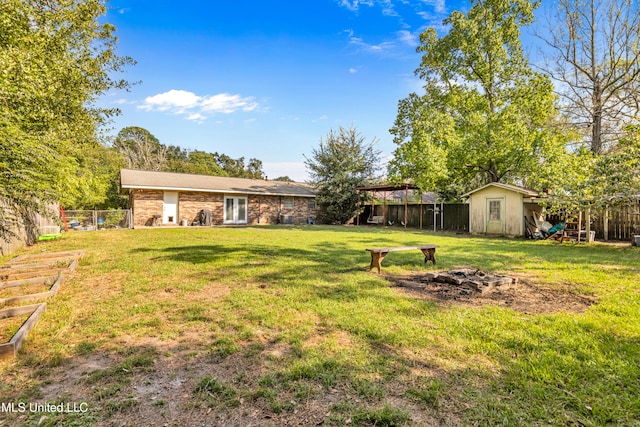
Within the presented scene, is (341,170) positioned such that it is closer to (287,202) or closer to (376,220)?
(376,220)

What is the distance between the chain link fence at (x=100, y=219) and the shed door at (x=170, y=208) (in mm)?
1827

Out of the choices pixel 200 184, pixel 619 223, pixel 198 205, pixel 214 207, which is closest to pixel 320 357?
pixel 619 223

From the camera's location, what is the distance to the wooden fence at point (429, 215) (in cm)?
1914

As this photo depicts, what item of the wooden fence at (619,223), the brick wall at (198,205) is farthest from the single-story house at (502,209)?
the brick wall at (198,205)

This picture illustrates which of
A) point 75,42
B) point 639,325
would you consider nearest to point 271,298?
point 639,325

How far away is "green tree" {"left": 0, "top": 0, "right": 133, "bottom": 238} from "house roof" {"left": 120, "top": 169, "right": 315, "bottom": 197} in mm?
5739

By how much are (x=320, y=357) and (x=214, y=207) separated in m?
19.3

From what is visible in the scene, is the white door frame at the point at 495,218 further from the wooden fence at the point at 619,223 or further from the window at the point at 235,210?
the window at the point at 235,210

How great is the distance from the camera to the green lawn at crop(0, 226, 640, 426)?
218 centimetres

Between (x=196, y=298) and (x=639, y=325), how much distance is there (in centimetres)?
580

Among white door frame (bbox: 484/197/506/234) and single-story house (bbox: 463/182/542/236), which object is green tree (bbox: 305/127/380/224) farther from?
white door frame (bbox: 484/197/506/234)

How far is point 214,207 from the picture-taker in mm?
20766

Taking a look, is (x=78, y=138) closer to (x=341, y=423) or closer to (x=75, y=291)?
(x=75, y=291)

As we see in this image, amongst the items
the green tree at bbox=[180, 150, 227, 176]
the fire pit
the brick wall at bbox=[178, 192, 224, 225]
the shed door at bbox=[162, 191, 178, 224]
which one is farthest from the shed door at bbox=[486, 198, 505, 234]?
the green tree at bbox=[180, 150, 227, 176]
